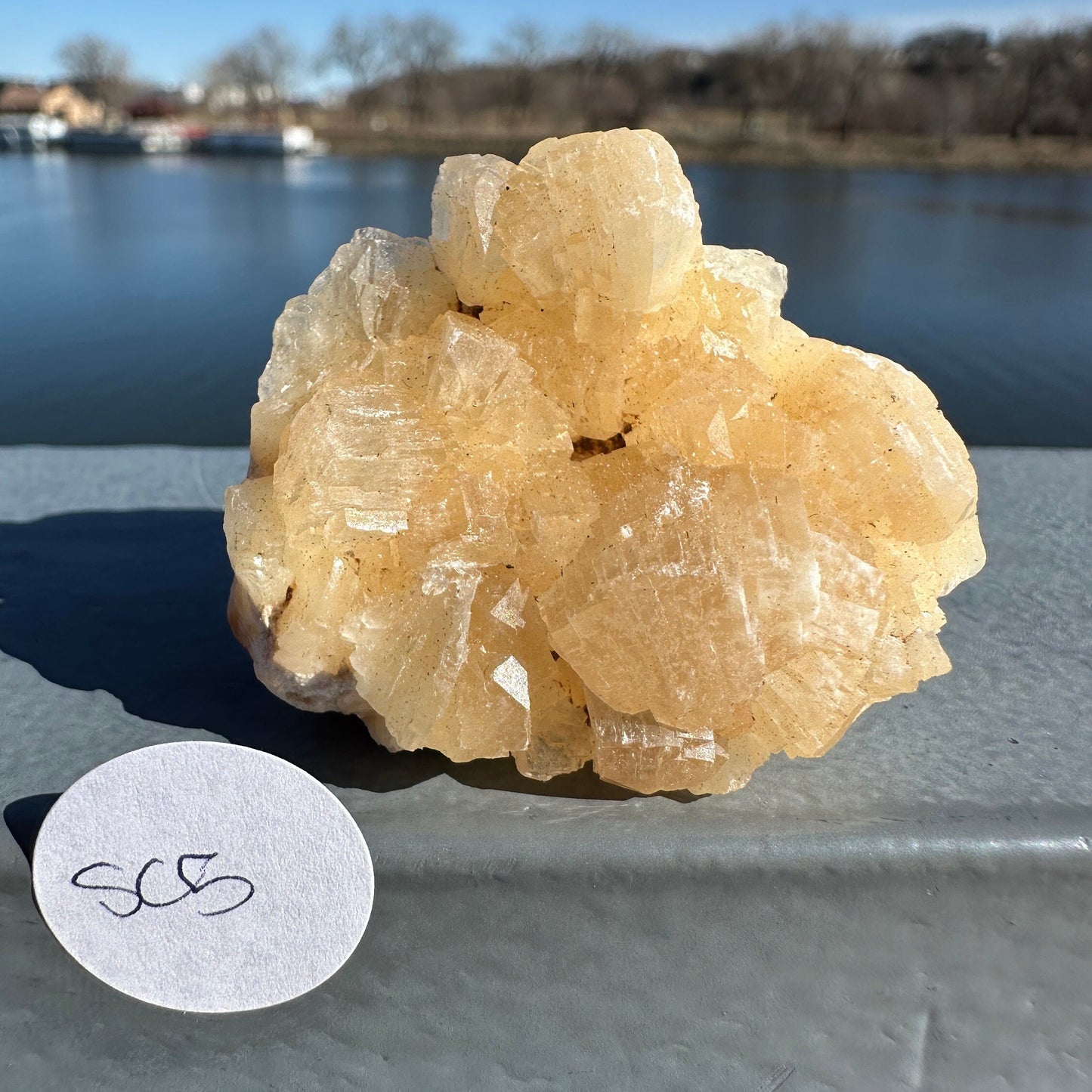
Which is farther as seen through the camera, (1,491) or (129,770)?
(1,491)

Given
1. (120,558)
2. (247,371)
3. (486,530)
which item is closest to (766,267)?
(486,530)

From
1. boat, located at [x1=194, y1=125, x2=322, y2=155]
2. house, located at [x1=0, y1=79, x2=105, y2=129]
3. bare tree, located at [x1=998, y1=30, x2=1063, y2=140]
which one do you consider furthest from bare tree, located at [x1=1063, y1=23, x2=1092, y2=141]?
house, located at [x1=0, y1=79, x2=105, y2=129]

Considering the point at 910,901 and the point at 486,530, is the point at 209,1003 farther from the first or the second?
the point at 910,901

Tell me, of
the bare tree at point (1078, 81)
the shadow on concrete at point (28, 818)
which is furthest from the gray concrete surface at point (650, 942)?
the bare tree at point (1078, 81)

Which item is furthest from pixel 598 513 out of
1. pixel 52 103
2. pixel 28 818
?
pixel 52 103

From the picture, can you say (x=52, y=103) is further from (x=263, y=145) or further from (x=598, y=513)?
(x=598, y=513)
